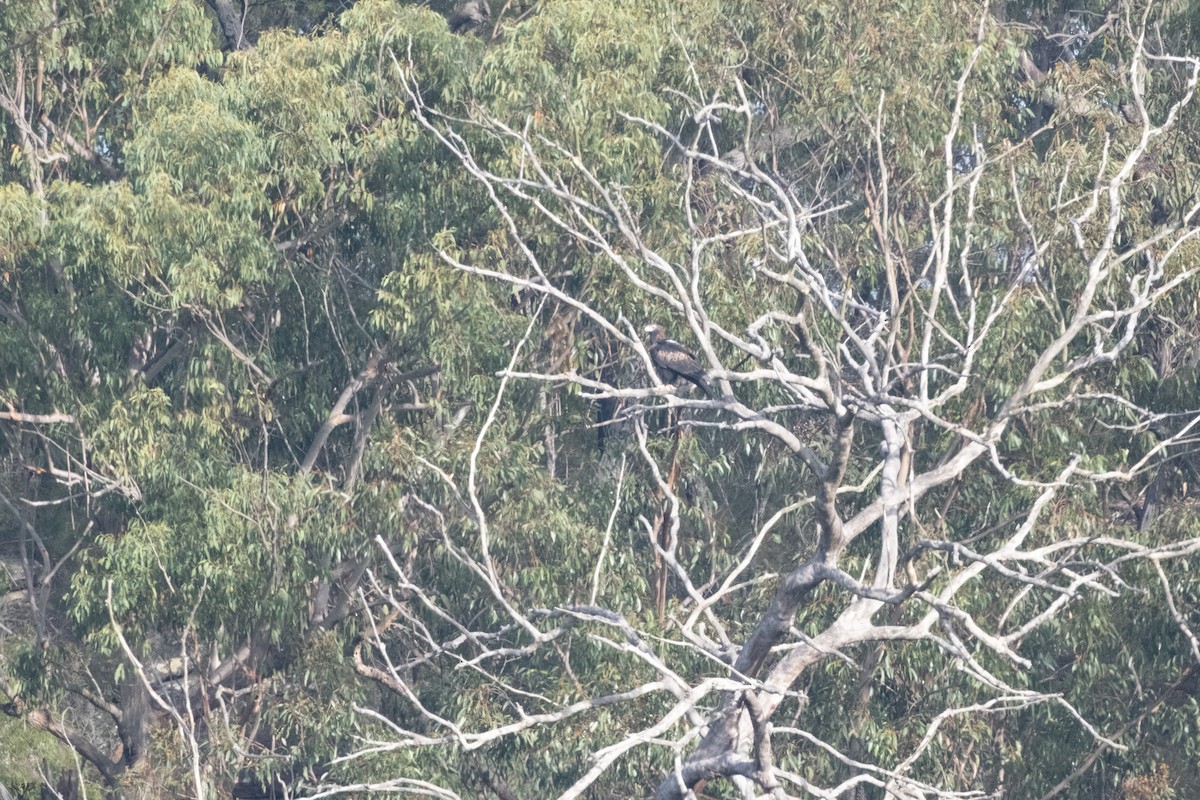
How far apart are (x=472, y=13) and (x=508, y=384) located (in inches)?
164

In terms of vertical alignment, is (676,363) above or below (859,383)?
above

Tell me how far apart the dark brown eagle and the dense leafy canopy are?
0.57m

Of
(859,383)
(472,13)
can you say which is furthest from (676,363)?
(472,13)

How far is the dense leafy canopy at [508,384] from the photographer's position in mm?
9016

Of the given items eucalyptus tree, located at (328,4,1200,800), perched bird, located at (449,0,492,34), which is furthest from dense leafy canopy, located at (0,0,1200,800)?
perched bird, located at (449,0,492,34)

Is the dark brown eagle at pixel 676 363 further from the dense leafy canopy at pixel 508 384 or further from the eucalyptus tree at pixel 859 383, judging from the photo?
the dense leafy canopy at pixel 508 384

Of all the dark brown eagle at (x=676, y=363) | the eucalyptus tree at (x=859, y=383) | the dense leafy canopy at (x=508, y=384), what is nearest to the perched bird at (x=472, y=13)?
the dense leafy canopy at (x=508, y=384)

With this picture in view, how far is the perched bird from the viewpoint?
40.9 feet

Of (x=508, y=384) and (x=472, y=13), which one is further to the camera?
(x=472, y=13)

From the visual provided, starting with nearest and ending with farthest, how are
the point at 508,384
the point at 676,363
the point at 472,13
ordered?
1. the point at 676,363
2. the point at 508,384
3. the point at 472,13

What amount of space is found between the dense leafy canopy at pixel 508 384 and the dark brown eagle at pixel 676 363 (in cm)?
57

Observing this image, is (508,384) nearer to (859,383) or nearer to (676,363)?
(676,363)

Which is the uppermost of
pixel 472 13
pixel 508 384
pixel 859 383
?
pixel 472 13

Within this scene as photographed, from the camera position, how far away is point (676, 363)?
26.2ft
